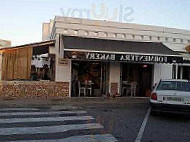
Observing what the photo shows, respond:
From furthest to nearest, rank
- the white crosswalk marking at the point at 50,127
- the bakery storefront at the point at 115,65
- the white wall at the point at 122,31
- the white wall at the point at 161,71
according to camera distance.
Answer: the white wall at the point at 161,71 < the white wall at the point at 122,31 < the bakery storefront at the point at 115,65 < the white crosswalk marking at the point at 50,127

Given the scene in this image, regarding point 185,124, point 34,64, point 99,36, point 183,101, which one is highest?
point 99,36

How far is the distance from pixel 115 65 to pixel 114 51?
258 cm

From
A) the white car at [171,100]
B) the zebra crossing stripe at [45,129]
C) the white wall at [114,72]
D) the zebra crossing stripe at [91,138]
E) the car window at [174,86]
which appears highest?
the white wall at [114,72]

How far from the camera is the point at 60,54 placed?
50.1 ft

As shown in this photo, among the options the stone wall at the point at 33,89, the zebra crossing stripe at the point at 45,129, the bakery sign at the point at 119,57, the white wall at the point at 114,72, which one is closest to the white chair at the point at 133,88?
the white wall at the point at 114,72

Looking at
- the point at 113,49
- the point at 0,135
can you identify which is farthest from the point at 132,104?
the point at 0,135

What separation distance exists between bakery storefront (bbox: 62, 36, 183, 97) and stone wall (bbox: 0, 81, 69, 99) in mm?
1260

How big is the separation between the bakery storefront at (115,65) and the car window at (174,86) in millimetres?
Result: 4131

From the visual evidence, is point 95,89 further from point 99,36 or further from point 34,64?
point 34,64

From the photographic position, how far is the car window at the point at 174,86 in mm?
11367

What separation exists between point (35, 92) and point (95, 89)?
4082mm

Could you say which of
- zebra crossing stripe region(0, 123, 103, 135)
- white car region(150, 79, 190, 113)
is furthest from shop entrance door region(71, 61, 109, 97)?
zebra crossing stripe region(0, 123, 103, 135)

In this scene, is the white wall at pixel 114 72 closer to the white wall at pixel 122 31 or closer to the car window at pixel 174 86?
the white wall at pixel 122 31

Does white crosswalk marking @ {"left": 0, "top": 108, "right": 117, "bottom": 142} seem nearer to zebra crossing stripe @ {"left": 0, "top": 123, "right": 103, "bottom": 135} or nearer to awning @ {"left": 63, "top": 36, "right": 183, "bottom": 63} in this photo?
zebra crossing stripe @ {"left": 0, "top": 123, "right": 103, "bottom": 135}
